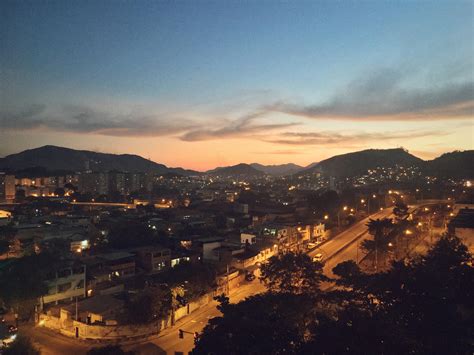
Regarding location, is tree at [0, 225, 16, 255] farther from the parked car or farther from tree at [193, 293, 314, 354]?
tree at [193, 293, 314, 354]

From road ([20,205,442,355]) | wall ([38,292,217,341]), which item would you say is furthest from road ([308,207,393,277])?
wall ([38,292,217,341])

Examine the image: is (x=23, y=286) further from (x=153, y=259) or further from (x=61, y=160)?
(x=61, y=160)

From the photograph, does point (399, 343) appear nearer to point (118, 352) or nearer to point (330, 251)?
point (118, 352)

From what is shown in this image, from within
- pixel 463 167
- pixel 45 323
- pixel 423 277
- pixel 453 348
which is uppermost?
pixel 463 167

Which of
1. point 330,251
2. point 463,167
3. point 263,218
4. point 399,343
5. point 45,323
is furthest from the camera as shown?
point 463,167

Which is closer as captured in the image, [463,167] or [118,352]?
[118,352]

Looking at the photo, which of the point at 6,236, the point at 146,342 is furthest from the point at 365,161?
the point at 146,342

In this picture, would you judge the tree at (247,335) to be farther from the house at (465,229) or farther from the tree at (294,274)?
the house at (465,229)

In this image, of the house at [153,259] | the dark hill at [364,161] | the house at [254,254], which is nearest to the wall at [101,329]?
the house at [153,259]

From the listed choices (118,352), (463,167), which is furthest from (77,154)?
(118,352)
